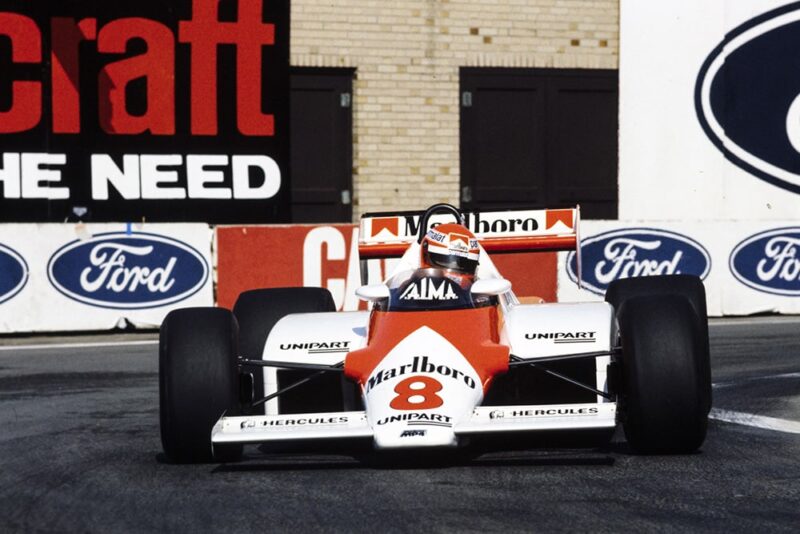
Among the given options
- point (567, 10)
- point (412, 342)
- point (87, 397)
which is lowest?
point (87, 397)

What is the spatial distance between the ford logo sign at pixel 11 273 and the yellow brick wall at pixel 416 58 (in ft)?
17.7

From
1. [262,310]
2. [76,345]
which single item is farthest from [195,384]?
[76,345]

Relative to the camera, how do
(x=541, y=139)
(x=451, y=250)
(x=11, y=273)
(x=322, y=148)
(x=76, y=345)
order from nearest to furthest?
(x=451, y=250)
(x=76, y=345)
(x=11, y=273)
(x=322, y=148)
(x=541, y=139)

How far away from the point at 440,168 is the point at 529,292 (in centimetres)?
442

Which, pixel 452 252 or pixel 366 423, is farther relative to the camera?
pixel 452 252

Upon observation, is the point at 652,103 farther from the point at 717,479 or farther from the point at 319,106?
the point at 717,479

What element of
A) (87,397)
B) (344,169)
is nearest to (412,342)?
(87,397)

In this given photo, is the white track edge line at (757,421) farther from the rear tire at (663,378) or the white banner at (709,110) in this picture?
the white banner at (709,110)

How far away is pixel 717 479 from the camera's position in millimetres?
6305

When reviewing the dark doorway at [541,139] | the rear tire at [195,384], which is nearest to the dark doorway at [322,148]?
the dark doorway at [541,139]

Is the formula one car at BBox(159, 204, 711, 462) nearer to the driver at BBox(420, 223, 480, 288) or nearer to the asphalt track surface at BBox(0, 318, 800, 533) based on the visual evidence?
the driver at BBox(420, 223, 480, 288)

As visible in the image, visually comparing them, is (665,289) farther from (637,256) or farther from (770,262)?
(770,262)

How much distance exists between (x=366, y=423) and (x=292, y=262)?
31.6ft

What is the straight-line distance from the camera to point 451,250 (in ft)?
26.3
